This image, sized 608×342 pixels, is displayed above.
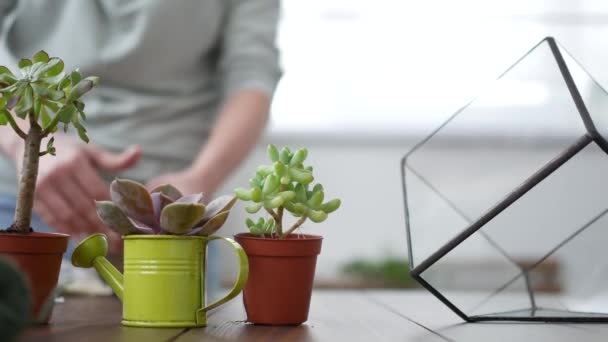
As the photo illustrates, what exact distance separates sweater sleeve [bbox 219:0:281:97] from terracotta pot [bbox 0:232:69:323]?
772 mm

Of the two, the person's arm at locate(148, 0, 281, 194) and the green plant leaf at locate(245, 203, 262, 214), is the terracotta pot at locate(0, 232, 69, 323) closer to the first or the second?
the green plant leaf at locate(245, 203, 262, 214)

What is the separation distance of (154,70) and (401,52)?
222 cm

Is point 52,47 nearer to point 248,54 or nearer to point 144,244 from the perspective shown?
point 248,54

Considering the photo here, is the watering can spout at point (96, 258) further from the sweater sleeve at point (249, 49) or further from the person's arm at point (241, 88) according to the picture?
the sweater sleeve at point (249, 49)

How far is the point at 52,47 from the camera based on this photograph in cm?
131

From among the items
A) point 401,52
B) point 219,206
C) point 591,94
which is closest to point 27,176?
point 219,206

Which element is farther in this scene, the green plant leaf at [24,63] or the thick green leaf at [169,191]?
the thick green leaf at [169,191]

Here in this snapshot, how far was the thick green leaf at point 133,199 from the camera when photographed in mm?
619

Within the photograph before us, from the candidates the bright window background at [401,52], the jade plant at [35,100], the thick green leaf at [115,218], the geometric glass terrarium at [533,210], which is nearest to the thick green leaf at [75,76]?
the jade plant at [35,100]

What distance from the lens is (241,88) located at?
133 cm

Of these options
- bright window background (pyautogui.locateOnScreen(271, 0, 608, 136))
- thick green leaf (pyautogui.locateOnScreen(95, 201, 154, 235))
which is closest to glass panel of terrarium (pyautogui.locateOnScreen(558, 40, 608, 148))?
thick green leaf (pyautogui.locateOnScreen(95, 201, 154, 235))

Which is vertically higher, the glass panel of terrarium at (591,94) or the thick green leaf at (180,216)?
the glass panel of terrarium at (591,94)

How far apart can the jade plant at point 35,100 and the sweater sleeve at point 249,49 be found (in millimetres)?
761

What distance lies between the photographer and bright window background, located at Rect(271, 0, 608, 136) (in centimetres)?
339
